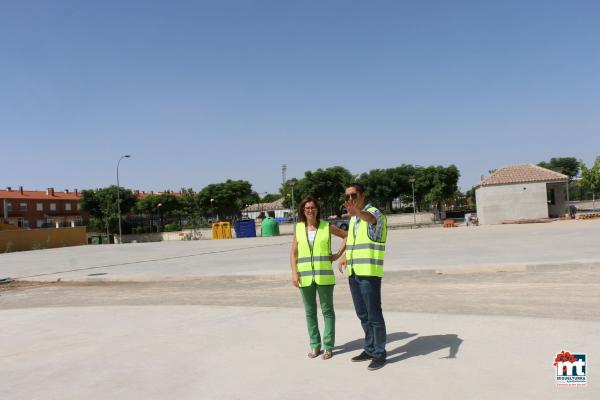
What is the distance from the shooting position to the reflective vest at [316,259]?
15.6ft

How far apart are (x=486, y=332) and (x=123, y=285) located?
31.2ft

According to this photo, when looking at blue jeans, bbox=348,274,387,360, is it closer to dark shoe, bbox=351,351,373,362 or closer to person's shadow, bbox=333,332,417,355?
dark shoe, bbox=351,351,373,362

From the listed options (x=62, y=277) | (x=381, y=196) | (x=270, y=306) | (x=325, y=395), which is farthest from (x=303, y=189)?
(x=325, y=395)

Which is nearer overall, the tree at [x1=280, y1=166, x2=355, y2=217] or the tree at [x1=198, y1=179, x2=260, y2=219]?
the tree at [x1=280, y1=166, x2=355, y2=217]

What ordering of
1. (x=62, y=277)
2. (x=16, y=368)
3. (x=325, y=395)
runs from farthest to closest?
(x=62, y=277) → (x=16, y=368) → (x=325, y=395)

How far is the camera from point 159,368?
185 inches

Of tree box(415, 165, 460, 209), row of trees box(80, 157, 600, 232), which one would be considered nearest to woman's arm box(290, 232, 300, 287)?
row of trees box(80, 157, 600, 232)

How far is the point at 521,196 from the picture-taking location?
3631cm

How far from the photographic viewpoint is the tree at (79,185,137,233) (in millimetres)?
62250

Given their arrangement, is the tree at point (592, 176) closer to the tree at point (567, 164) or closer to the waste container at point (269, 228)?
the waste container at point (269, 228)

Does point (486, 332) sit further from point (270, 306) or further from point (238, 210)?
point (238, 210)

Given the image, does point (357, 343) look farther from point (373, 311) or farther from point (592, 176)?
point (592, 176)

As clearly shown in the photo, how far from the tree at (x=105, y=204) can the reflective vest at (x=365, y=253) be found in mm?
61962

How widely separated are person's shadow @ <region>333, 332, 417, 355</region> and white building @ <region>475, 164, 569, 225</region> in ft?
112
